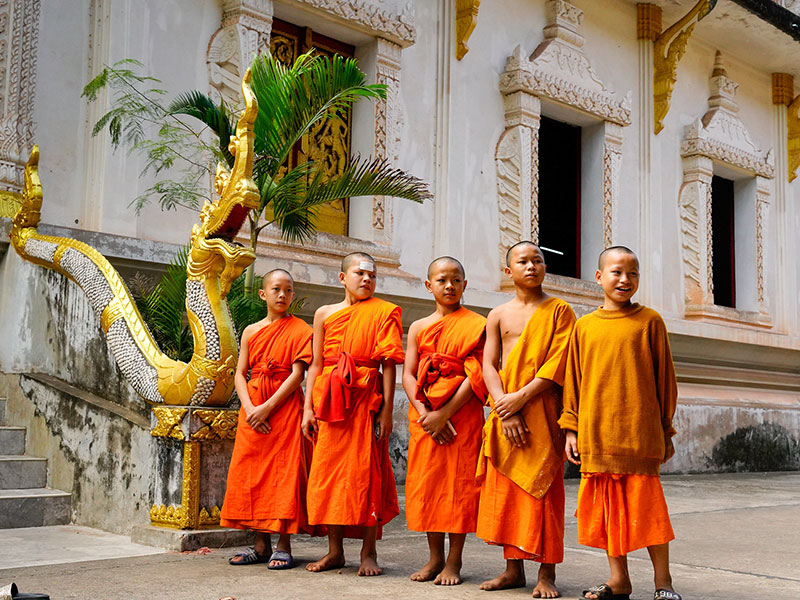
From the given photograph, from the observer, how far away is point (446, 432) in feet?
14.1

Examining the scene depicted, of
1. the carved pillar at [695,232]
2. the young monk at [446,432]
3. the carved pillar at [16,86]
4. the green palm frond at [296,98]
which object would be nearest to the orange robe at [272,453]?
the young monk at [446,432]

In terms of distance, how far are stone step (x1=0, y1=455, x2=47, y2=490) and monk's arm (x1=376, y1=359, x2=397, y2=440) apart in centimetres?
255

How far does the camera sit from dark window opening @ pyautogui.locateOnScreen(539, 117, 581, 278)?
1079 cm

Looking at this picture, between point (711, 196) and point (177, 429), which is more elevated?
point (711, 196)

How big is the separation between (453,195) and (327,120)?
1.44m

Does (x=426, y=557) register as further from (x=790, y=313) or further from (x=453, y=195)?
(x=790, y=313)

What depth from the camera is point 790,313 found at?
530 inches

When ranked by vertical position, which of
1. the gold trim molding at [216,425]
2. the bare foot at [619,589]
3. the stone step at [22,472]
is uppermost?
the gold trim molding at [216,425]

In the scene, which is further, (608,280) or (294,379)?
(294,379)

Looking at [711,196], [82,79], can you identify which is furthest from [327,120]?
[711,196]

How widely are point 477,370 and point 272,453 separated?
111cm

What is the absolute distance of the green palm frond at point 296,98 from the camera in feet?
19.9

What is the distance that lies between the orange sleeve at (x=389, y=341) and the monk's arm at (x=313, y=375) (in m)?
0.32

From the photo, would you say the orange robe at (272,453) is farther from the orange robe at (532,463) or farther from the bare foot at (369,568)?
the orange robe at (532,463)
